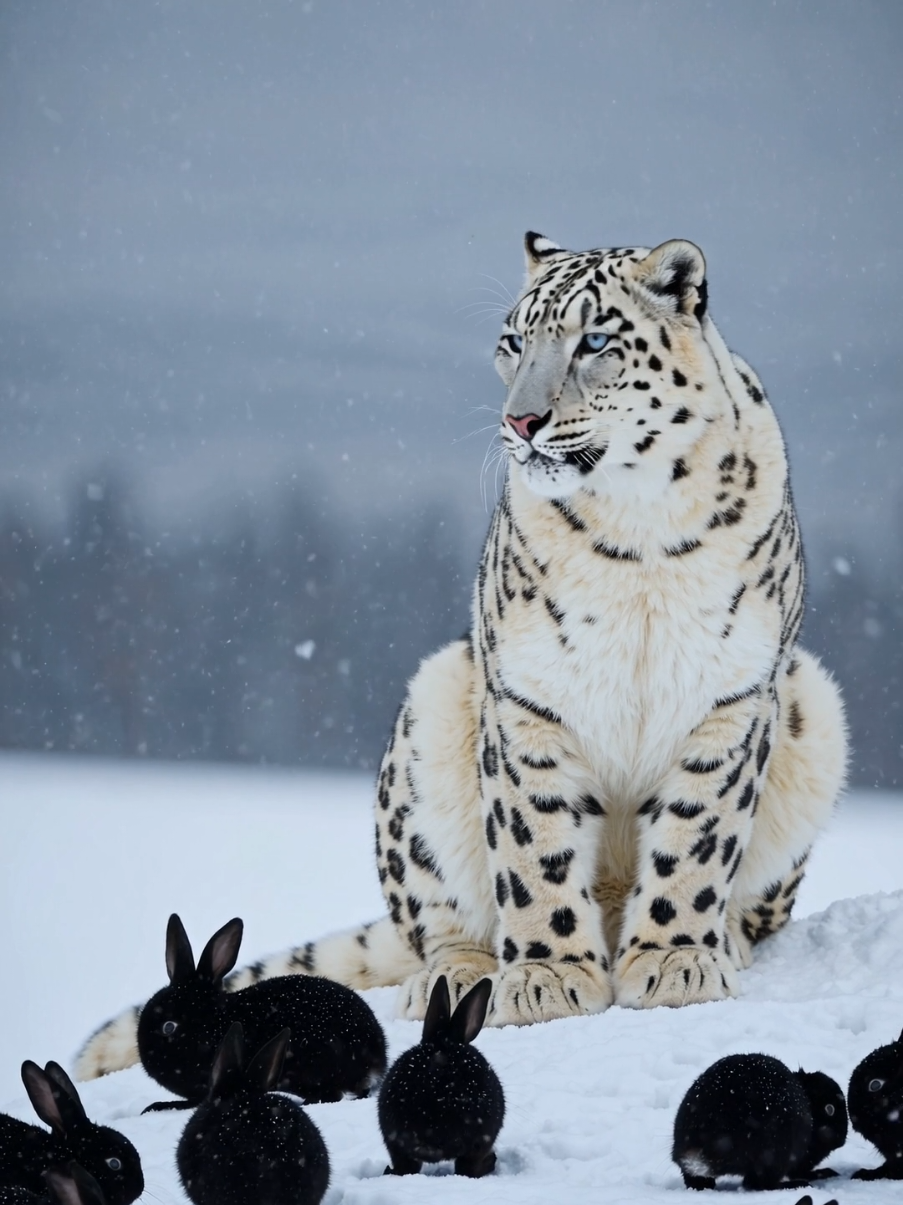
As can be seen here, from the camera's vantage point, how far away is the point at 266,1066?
2869 millimetres

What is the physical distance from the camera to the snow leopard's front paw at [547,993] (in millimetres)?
4836

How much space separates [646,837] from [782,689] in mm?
855

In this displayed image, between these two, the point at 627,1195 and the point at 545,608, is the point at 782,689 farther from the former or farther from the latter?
the point at 627,1195

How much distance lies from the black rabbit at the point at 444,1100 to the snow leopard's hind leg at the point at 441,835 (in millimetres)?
2117

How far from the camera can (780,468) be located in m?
5.18

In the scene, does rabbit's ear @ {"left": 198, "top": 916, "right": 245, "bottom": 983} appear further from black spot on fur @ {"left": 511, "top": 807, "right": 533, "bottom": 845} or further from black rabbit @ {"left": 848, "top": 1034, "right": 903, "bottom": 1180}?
black rabbit @ {"left": 848, "top": 1034, "right": 903, "bottom": 1180}

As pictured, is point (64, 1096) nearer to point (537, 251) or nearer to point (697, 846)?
point (697, 846)

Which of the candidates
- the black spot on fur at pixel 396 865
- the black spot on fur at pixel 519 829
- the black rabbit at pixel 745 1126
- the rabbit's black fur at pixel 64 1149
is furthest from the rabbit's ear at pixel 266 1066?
the black spot on fur at pixel 396 865

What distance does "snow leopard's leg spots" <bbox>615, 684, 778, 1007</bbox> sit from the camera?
4.99 metres

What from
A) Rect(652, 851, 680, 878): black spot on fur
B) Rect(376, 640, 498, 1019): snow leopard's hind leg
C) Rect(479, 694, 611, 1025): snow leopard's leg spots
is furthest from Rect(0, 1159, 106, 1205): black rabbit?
Rect(376, 640, 498, 1019): snow leopard's hind leg

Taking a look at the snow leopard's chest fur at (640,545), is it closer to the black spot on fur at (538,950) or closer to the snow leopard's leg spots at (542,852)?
the snow leopard's leg spots at (542,852)

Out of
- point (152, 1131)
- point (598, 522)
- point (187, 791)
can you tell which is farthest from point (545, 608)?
point (187, 791)

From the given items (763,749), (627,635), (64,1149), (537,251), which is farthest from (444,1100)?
(537,251)

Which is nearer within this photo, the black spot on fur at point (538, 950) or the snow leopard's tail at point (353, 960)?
the black spot on fur at point (538, 950)
